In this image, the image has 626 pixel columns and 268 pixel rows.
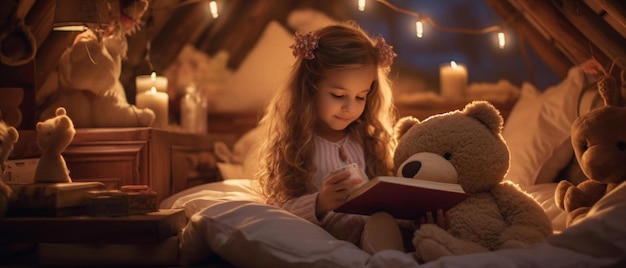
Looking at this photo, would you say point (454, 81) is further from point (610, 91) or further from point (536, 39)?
point (610, 91)

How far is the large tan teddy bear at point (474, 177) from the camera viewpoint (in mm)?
1578

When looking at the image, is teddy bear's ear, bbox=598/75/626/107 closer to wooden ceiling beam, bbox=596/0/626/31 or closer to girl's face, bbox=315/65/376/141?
wooden ceiling beam, bbox=596/0/626/31

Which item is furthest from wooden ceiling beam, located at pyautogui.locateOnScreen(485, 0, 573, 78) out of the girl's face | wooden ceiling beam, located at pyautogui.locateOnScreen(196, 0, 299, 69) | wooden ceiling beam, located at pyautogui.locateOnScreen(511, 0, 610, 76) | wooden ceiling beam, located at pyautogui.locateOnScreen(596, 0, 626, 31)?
the girl's face

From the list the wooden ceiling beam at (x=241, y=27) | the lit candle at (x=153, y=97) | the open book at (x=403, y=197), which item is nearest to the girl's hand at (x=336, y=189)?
the open book at (x=403, y=197)

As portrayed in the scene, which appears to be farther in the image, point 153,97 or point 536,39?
point 536,39

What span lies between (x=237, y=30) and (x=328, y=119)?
2061 millimetres

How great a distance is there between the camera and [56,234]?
71.1 inches

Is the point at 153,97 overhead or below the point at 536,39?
below

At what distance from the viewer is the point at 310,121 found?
2.22 meters

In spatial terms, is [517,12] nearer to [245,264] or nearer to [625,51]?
[625,51]

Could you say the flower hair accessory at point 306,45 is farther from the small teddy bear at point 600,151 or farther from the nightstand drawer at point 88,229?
the small teddy bear at point 600,151

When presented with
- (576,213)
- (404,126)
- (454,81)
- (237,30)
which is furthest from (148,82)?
(576,213)

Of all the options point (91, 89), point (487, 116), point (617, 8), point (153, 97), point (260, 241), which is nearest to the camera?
point (260, 241)

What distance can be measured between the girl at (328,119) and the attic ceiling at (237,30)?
0.79 m
